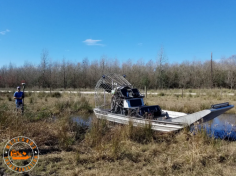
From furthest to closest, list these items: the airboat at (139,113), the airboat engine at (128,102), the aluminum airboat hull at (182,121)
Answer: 1. the airboat engine at (128,102)
2. the airboat at (139,113)
3. the aluminum airboat hull at (182,121)

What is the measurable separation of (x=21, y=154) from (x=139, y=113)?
17.8ft

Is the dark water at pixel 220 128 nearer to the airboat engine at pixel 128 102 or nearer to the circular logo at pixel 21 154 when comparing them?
the airboat engine at pixel 128 102

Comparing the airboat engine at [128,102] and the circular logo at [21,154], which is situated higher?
the airboat engine at [128,102]

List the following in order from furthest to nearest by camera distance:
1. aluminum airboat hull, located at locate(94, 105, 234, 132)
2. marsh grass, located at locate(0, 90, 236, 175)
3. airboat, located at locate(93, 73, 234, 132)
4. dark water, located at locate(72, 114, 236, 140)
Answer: airboat, located at locate(93, 73, 234, 132), aluminum airboat hull, located at locate(94, 105, 234, 132), dark water, located at locate(72, 114, 236, 140), marsh grass, located at locate(0, 90, 236, 175)

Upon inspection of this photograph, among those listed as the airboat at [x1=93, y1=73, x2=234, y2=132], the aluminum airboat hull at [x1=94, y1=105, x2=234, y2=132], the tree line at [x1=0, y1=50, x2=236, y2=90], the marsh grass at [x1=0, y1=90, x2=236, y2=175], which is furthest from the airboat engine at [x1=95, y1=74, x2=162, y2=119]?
the tree line at [x1=0, y1=50, x2=236, y2=90]

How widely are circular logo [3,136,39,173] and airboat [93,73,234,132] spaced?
142 inches

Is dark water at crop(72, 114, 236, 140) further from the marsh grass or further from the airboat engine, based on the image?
the airboat engine

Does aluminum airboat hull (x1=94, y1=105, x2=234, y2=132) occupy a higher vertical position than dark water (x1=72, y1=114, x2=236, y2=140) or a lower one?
higher

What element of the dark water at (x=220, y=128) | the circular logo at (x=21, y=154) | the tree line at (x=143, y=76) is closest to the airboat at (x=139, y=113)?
the dark water at (x=220, y=128)

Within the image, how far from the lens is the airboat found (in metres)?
6.98

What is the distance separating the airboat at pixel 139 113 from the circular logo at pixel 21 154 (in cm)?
360

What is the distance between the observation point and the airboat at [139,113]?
22.9ft

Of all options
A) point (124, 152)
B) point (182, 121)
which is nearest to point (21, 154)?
point (124, 152)

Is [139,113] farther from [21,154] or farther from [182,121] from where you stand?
[21,154]
